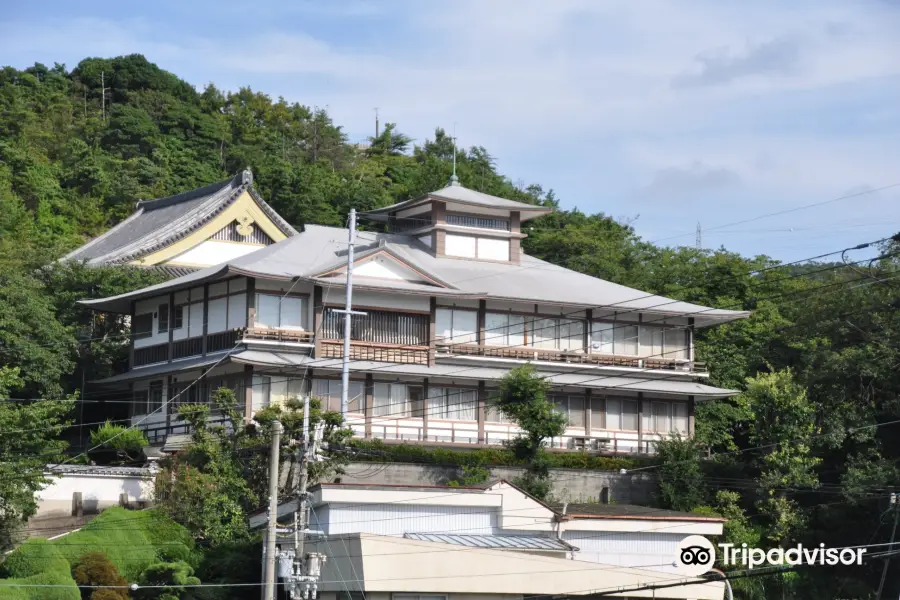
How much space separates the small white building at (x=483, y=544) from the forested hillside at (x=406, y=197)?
3686 millimetres

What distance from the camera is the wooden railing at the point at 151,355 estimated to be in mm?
50156

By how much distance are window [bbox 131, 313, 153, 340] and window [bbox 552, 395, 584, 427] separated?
15.4 metres

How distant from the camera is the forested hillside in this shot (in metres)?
42.1

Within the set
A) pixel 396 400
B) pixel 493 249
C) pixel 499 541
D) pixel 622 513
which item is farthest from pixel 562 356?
pixel 499 541

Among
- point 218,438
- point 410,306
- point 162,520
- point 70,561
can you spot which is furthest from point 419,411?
point 70,561

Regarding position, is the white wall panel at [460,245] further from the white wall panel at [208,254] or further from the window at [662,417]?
the white wall panel at [208,254]

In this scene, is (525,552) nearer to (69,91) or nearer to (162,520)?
(162,520)

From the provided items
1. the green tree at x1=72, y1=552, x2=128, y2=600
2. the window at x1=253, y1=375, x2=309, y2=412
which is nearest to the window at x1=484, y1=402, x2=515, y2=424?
the window at x1=253, y1=375, x2=309, y2=412

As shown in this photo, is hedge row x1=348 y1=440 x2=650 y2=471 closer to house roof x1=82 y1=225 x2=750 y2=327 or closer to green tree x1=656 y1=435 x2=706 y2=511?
green tree x1=656 y1=435 x2=706 y2=511

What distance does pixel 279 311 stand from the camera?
47.6m

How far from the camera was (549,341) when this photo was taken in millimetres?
52000

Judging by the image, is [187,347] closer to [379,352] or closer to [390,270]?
[379,352]

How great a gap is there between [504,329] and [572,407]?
387 cm

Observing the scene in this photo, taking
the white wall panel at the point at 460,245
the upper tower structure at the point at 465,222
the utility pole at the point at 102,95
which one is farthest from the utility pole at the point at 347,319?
the utility pole at the point at 102,95
